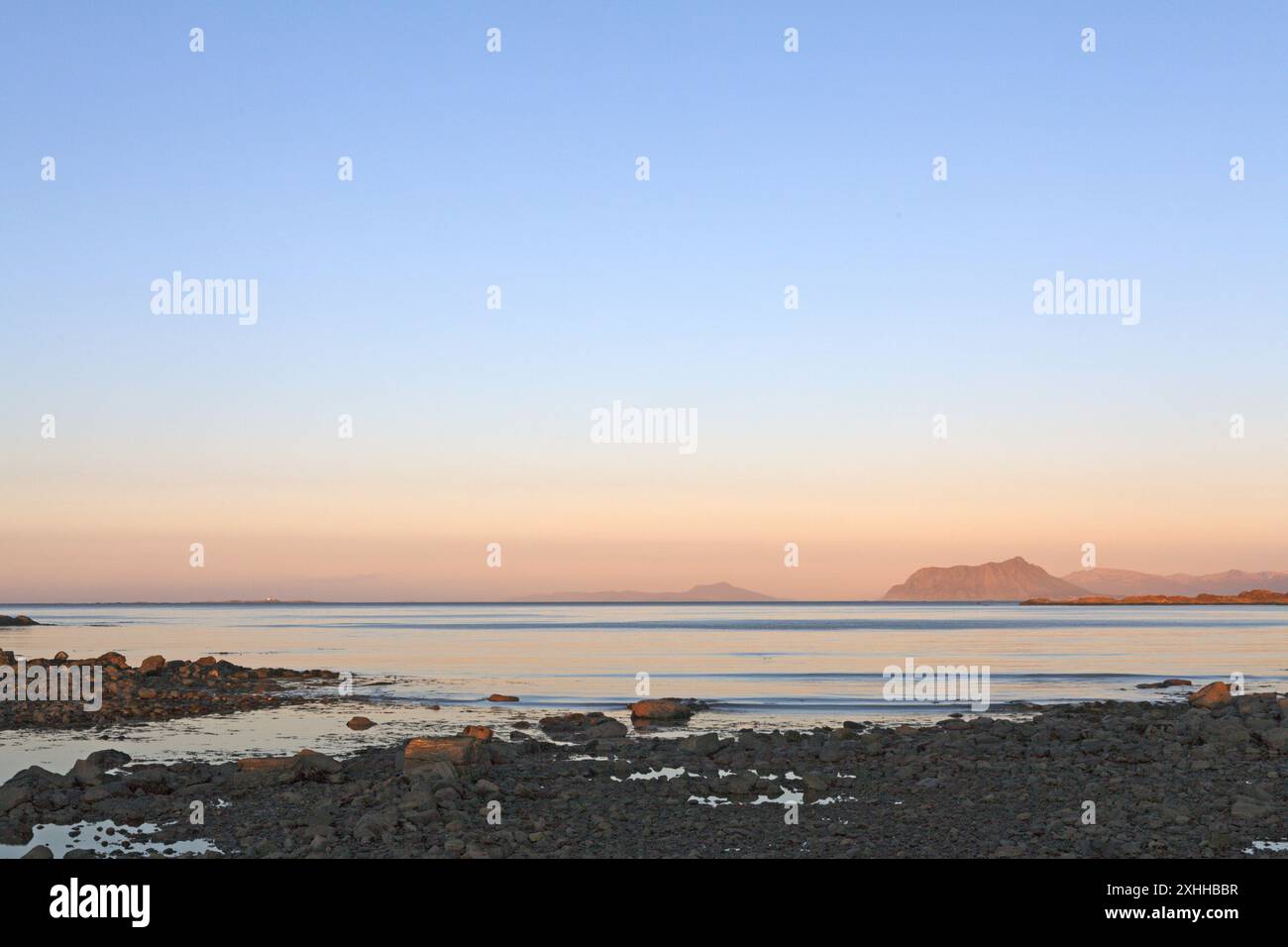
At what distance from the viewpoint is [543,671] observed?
4716 centimetres

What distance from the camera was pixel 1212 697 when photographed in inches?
1120

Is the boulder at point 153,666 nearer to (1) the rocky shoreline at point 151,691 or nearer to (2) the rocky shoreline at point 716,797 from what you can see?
(1) the rocky shoreline at point 151,691

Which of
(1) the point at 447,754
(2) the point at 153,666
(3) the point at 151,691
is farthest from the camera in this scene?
(2) the point at 153,666

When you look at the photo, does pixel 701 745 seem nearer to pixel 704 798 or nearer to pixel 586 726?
pixel 704 798

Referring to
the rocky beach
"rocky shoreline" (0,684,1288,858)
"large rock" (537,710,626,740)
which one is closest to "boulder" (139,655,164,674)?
"large rock" (537,710,626,740)

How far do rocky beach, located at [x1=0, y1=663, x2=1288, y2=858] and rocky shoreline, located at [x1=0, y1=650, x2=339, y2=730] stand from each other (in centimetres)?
963

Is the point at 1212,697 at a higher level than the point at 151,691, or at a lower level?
higher

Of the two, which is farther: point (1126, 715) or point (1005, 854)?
point (1126, 715)

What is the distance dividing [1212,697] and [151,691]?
3217 cm

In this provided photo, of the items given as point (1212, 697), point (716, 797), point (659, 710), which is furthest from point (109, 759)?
point (1212, 697)

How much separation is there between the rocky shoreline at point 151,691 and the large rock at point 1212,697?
26723mm
